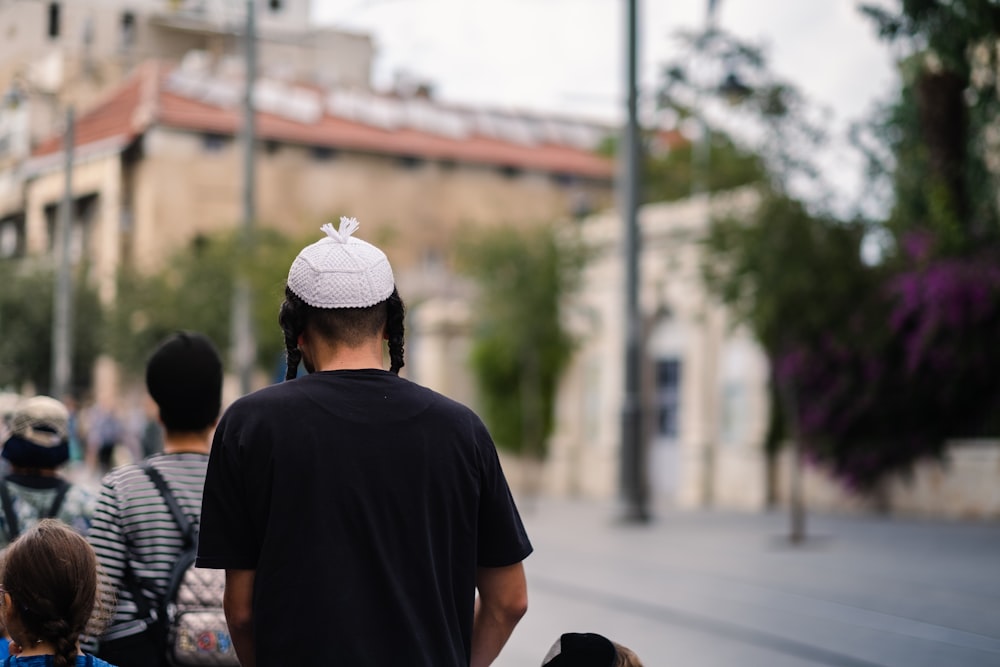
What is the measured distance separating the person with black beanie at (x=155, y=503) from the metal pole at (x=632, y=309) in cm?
1600

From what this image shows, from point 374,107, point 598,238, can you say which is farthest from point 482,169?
point 598,238

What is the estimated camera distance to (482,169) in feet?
183

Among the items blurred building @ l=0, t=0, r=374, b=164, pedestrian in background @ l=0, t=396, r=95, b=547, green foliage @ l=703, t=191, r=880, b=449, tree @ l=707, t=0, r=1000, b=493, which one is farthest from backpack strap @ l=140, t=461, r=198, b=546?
tree @ l=707, t=0, r=1000, b=493

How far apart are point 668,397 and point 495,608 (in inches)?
1041

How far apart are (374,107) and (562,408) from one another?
26.3 meters

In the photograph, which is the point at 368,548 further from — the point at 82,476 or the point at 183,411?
the point at 82,476

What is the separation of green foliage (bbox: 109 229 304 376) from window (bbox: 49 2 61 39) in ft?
43.7

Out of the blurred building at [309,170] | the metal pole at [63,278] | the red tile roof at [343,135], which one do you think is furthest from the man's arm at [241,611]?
the red tile roof at [343,135]

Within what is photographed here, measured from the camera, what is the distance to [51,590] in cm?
356

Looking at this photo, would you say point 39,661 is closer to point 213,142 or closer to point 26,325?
point 26,325

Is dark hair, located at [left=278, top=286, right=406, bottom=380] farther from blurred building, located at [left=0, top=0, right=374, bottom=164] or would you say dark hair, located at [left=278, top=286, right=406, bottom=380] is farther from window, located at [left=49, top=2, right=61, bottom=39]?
window, located at [left=49, top=2, right=61, bottom=39]

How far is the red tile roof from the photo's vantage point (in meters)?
48.1

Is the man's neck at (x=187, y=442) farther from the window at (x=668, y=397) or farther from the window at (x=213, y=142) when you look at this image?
the window at (x=213, y=142)

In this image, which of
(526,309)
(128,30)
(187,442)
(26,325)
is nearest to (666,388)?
(526,309)
